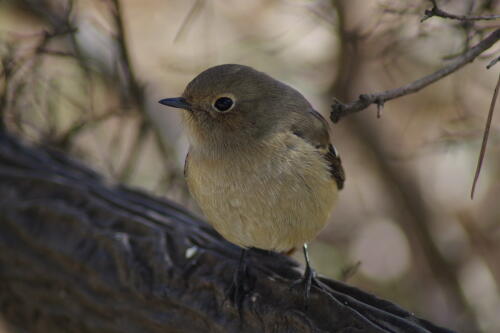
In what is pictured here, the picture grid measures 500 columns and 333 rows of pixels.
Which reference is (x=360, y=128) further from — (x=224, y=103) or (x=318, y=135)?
(x=224, y=103)

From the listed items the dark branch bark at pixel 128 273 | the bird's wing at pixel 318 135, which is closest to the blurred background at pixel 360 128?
the dark branch bark at pixel 128 273

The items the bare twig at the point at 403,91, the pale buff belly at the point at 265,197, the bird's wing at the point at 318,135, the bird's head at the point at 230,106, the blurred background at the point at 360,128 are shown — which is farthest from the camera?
the blurred background at the point at 360,128

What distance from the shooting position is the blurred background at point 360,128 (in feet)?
18.1

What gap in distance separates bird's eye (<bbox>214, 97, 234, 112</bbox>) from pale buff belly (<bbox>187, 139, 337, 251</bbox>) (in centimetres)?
28

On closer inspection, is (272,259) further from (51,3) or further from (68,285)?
(51,3)

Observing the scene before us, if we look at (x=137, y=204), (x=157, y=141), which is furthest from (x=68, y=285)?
(x=157, y=141)

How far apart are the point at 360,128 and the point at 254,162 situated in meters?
3.20

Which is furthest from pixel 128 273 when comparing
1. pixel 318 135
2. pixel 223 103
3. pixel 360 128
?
pixel 360 128

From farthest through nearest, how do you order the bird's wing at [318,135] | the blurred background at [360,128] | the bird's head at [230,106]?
the blurred background at [360,128] < the bird's wing at [318,135] < the bird's head at [230,106]

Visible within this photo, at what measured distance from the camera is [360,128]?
20.7 ft

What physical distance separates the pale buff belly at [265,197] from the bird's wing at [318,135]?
0.15m

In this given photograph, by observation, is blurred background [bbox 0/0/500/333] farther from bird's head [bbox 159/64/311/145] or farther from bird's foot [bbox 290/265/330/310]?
bird's foot [bbox 290/265/330/310]

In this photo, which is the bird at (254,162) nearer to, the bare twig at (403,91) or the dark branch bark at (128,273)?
the dark branch bark at (128,273)

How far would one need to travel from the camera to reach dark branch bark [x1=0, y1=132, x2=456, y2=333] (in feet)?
10.8
